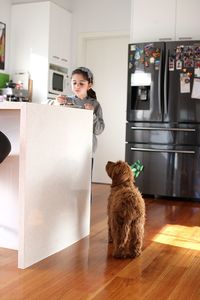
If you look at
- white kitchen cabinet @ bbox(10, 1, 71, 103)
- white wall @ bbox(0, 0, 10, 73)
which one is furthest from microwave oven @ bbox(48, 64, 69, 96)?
white wall @ bbox(0, 0, 10, 73)

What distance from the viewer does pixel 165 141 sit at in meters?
4.42

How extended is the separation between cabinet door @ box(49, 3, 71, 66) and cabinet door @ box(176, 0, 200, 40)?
155 cm

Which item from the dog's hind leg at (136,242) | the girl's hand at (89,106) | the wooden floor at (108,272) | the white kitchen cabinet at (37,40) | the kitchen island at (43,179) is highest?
the white kitchen cabinet at (37,40)

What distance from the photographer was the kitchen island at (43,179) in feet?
6.79

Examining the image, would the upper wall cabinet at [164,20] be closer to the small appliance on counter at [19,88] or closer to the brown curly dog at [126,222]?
the small appliance on counter at [19,88]

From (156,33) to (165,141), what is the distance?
1183 millimetres

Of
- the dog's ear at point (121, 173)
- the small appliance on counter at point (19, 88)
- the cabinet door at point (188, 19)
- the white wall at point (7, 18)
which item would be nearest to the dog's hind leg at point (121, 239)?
the dog's ear at point (121, 173)

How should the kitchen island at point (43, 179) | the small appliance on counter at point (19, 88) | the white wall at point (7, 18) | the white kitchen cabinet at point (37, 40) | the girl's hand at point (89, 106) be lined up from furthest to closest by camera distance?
the white wall at point (7, 18) → the white kitchen cabinet at point (37, 40) → the small appliance on counter at point (19, 88) → the girl's hand at point (89, 106) → the kitchen island at point (43, 179)

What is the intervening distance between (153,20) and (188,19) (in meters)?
0.37

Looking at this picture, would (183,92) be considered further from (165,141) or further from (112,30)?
(112,30)

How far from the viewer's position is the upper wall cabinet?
4.43m

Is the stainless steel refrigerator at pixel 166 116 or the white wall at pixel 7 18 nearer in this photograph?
the stainless steel refrigerator at pixel 166 116

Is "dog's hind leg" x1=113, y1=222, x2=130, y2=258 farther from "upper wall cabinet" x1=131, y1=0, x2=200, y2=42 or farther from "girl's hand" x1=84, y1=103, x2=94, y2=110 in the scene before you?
"upper wall cabinet" x1=131, y1=0, x2=200, y2=42

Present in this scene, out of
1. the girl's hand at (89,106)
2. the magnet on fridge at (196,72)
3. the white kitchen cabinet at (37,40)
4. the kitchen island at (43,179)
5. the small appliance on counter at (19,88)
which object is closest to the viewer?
the kitchen island at (43,179)
